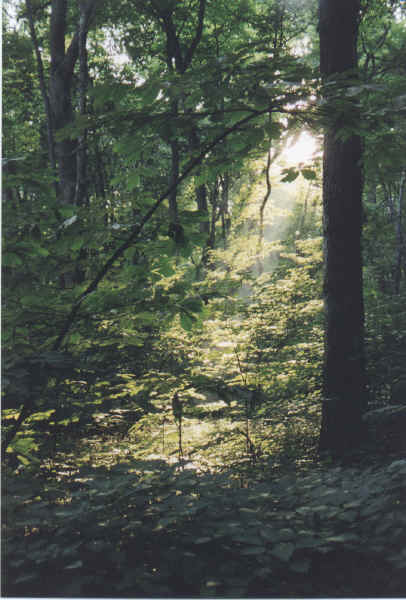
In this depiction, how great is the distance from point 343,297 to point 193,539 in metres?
2.45

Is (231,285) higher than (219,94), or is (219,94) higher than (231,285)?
(219,94)

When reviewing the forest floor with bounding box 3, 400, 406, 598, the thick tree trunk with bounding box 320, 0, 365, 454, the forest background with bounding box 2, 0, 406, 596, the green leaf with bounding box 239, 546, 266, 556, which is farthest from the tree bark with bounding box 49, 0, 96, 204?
the green leaf with bounding box 239, 546, 266, 556

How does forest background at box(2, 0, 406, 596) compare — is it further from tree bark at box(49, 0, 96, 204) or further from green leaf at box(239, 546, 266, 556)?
tree bark at box(49, 0, 96, 204)

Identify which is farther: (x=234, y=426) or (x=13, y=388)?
(x=234, y=426)

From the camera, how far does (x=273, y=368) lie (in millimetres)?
4066

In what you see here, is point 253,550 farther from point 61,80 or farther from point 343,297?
point 61,80

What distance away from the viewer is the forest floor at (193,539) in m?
1.27

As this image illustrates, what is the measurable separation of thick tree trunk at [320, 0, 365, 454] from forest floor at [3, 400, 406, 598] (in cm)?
141

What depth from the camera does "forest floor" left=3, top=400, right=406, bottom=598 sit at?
1270 millimetres

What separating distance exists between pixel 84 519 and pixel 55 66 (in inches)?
242

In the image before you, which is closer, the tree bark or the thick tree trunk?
the thick tree trunk

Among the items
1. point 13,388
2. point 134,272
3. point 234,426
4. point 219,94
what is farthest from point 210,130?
point 234,426

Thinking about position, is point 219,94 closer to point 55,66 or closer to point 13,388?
point 13,388

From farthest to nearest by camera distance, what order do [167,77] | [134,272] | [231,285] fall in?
[231,285] < [134,272] < [167,77]
